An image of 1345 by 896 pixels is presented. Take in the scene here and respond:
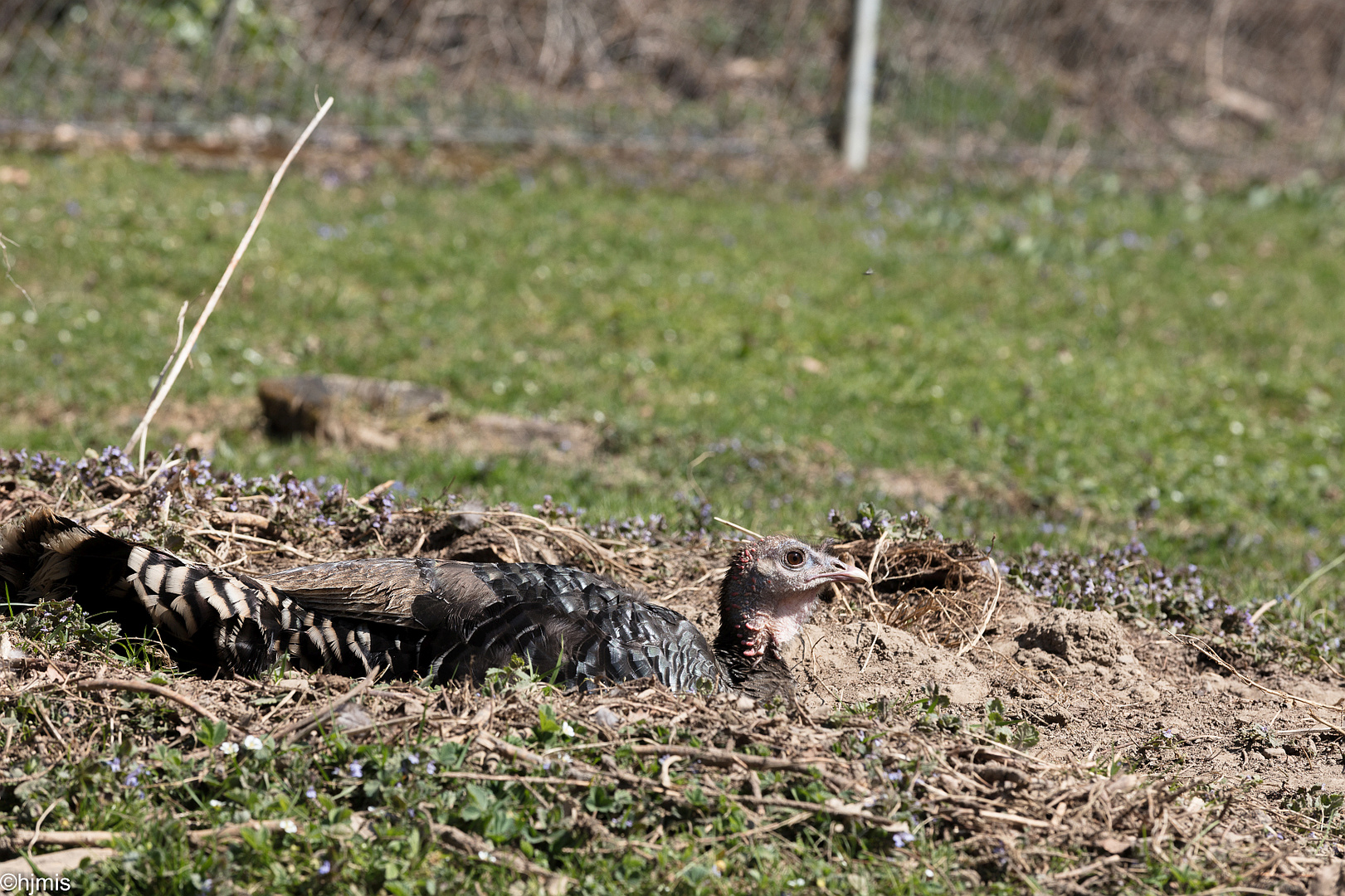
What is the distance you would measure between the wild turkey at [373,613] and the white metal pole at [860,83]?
31.6 ft

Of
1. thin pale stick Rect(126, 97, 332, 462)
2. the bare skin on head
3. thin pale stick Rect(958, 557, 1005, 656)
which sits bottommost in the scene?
thin pale stick Rect(958, 557, 1005, 656)

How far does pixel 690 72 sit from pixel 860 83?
1.75m

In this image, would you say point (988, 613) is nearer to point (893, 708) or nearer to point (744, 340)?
point (893, 708)

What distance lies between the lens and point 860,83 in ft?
41.3

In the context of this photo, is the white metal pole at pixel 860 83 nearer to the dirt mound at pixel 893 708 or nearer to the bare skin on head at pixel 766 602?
the dirt mound at pixel 893 708

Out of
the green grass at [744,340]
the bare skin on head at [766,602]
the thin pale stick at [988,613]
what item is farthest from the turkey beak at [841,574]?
the green grass at [744,340]

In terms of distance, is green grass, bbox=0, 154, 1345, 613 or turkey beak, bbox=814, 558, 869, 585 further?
green grass, bbox=0, 154, 1345, 613

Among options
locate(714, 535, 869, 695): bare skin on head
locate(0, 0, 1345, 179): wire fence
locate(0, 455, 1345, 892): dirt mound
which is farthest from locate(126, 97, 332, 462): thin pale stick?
locate(0, 0, 1345, 179): wire fence

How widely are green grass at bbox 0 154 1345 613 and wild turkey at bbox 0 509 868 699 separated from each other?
1.68m

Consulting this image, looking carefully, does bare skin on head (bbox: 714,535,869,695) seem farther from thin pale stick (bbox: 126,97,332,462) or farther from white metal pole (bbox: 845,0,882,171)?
white metal pole (bbox: 845,0,882,171)

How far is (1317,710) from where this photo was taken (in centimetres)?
427

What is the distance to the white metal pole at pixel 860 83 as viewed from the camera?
12336 millimetres

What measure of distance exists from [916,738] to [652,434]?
374 cm

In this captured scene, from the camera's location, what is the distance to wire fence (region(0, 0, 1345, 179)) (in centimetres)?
1094
